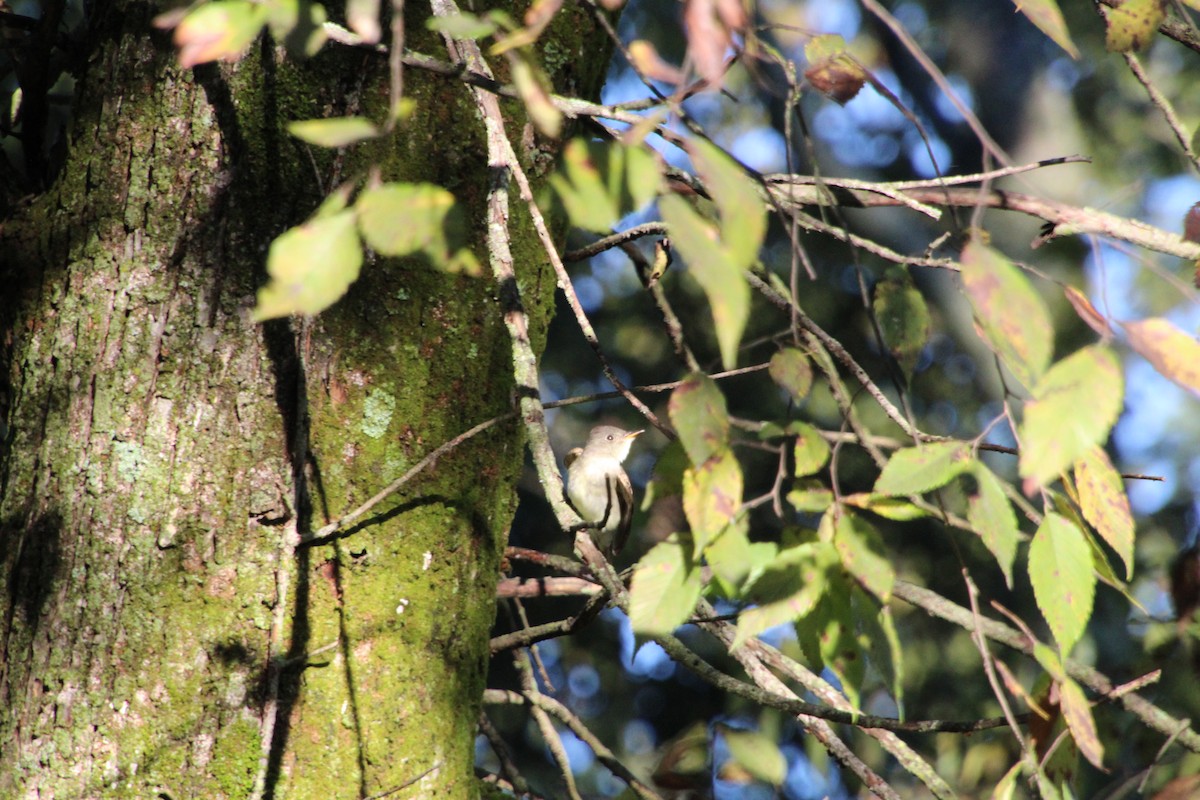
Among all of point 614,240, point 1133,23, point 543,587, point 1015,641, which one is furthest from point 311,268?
point 1015,641

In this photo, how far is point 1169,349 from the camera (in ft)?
3.36

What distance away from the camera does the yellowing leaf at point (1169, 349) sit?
1010 mm

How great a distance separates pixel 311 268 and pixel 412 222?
0.36ft

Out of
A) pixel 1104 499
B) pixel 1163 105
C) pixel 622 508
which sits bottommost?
pixel 622 508

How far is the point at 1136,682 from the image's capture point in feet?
5.14

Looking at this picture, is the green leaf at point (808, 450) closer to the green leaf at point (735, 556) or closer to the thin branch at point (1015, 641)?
the green leaf at point (735, 556)

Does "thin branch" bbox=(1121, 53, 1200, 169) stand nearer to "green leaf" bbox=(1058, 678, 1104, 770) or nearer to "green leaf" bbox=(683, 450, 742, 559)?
"green leaf" bbox=(1058, 678, 1104, 770)

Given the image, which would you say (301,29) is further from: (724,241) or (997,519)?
(997,519)

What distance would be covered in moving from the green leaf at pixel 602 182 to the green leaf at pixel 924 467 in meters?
0.43

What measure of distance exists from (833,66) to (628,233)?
83cm

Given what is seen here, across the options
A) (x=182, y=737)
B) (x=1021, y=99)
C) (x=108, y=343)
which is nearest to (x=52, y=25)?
(x=108, y=343)

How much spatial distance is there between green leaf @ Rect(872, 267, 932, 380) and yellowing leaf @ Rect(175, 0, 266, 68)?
100 cm

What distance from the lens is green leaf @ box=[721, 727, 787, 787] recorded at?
214 cm

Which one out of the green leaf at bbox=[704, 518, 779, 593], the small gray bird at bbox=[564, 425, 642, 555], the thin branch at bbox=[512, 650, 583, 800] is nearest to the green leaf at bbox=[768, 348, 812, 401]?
the green leaf at bbox=[704, 518, 779, 593]
